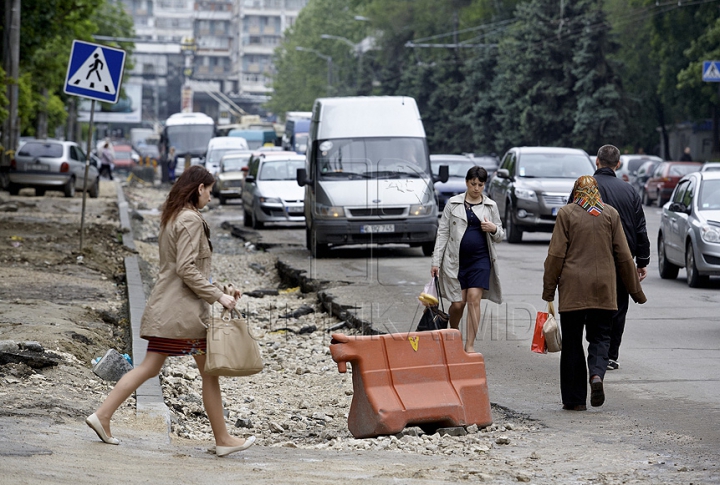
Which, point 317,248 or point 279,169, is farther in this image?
point 279,169

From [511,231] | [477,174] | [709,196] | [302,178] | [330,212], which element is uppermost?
[477,174]

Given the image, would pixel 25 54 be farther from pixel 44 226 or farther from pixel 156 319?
pixel 156 319

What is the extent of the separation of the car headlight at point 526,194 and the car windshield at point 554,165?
911mm

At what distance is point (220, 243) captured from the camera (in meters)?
24.5

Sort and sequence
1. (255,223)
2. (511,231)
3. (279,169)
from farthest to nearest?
(279,169), (255,223), (511,231)

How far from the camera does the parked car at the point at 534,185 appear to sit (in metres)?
22.4

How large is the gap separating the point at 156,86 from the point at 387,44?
79.9 m

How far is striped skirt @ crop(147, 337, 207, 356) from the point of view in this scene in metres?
6.32

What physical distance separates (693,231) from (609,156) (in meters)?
6.61

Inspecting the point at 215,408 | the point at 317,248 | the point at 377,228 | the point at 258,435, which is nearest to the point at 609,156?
the point at 258,435

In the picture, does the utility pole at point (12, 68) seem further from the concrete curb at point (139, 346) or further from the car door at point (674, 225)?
the car door at point (674, 225)

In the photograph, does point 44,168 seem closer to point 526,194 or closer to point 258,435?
point 526,194

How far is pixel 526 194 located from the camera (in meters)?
22.6

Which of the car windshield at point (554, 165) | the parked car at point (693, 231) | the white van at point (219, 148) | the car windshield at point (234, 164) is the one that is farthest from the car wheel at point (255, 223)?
the white van at point (219, 148)
